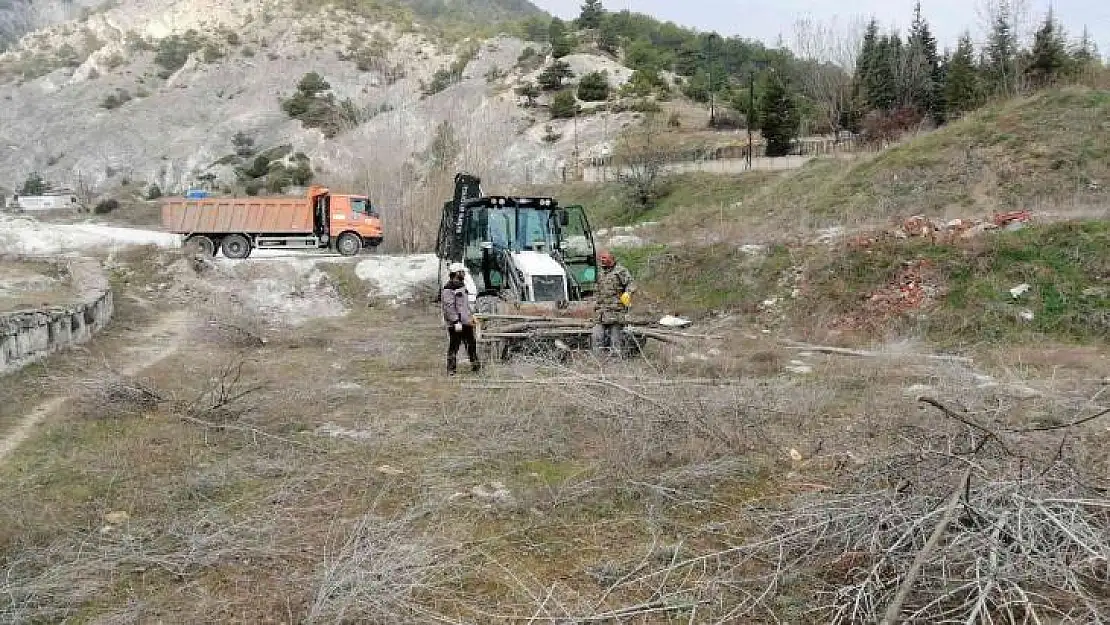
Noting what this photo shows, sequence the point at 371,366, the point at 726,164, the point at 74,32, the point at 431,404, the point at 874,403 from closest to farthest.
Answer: the point at 874,403
the point at 431,404
the point at 371,366
the point at 726,164
the point at 74,32

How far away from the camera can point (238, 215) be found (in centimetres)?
2464

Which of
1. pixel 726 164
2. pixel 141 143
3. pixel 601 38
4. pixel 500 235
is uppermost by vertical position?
pixel 601 38

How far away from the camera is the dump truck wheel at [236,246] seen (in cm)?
2478

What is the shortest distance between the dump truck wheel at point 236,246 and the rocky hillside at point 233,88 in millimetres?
9665

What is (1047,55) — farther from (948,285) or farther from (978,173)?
(948,285)

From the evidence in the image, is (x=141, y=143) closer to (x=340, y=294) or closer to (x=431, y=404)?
(x=340, y=294)

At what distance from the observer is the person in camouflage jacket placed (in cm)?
955

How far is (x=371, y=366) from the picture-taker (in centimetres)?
1067

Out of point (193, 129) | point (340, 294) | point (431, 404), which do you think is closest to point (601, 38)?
point (193, 129)

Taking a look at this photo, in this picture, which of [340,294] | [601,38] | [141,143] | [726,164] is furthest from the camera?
[601,38]

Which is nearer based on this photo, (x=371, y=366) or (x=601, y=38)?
(x=371, y=366)

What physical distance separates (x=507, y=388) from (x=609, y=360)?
4.74 feet

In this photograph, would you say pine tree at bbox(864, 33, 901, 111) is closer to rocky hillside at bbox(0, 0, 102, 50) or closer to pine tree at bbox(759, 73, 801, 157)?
pine tree at bbox(759, 73, 801, 157)

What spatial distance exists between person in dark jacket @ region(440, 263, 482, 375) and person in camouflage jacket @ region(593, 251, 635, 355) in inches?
60.4
